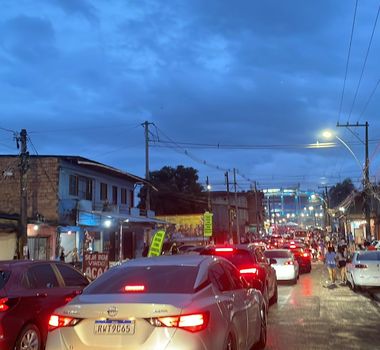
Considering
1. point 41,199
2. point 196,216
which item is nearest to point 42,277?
point 41,199

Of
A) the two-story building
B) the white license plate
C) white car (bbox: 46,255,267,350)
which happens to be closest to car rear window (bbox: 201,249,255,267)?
white car (bbox: 46,255,267,350)

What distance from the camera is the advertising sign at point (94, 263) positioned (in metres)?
18.0

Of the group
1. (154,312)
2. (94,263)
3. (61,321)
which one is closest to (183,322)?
(154,312)

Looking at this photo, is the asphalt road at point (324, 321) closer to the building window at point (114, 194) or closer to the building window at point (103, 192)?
the building window at point (103, 192)

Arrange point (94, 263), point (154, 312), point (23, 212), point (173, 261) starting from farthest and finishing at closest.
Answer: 1. point (23, 212)
2. point (94, 263)
3. point (173, 261)
4. point (154, 312)

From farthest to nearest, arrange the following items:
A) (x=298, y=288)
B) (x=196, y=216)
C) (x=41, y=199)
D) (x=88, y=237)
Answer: (x=196, y=216), (x=88, y=237), (x=41, y=199), (x=298, y=288)

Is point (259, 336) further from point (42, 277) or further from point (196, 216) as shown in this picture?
point (196, 216)

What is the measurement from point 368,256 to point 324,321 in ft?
23.3

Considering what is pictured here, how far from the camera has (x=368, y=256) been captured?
60.3ft

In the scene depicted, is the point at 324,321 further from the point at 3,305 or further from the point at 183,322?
the point at 183,322

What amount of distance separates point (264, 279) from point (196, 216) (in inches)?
1828

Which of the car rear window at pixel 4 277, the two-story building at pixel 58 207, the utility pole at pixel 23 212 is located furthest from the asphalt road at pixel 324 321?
the two-story building at pixel 58 207

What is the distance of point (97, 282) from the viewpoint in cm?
677

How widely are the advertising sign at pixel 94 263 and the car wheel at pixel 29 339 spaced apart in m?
9.98
